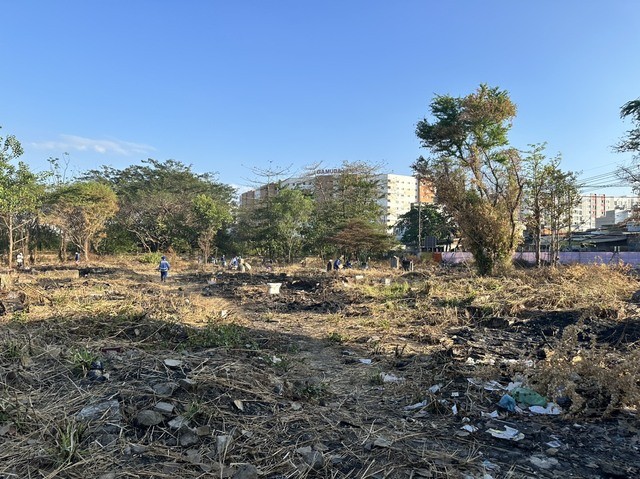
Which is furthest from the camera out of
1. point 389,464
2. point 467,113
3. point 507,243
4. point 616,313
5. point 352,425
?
point 467,113

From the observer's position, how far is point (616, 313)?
25.6 feet

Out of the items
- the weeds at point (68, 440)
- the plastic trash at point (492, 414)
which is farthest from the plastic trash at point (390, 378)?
the weeds at point (68, 440)

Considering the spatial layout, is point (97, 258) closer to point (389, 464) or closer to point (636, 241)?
point (389, 464)

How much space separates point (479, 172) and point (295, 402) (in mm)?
20572

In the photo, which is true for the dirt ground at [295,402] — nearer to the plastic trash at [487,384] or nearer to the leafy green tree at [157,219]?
the plastic trash at [487,384]

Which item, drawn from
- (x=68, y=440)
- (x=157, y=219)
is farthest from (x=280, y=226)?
(x=68, y=440)

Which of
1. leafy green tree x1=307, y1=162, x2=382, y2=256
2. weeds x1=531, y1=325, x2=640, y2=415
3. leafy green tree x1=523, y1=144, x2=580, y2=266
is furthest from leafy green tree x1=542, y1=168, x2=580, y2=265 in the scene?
weeds x1=531, y1=325, x2=640, y2=415

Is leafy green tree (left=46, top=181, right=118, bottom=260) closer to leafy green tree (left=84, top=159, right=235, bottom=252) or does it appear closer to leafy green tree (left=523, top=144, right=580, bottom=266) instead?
leafy green tree (left=84, top=159, right=235, bottom=252)

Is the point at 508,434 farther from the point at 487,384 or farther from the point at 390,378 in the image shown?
the point at 390,378

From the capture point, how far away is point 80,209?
1062 inches

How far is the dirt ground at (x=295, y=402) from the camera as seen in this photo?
2727 millimetres


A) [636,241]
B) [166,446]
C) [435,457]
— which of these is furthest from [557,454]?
[636,241]

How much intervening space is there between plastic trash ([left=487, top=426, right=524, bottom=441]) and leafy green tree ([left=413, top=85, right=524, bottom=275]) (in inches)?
559

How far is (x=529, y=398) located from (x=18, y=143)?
21.5 metres
